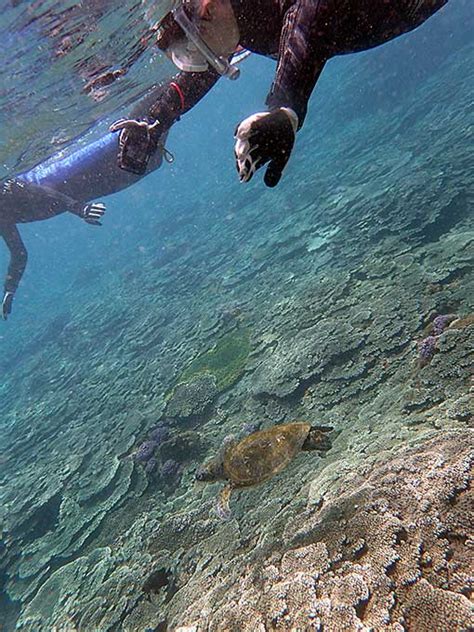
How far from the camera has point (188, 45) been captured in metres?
2.39

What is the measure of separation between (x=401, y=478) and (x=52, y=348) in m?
17.5

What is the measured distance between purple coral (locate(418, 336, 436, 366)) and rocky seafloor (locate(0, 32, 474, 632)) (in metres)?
0.04

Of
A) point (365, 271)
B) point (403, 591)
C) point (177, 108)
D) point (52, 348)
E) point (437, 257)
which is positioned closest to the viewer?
point (403, 591)

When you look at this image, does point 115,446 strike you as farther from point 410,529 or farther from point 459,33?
point 459,33

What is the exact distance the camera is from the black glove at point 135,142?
249 centimetres

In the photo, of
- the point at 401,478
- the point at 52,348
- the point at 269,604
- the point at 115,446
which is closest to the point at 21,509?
the point at 115,446

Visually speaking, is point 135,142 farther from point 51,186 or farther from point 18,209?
point 18,209

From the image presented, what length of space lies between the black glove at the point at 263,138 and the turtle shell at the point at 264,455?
10.0 feet

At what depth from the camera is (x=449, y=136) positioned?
1226cm

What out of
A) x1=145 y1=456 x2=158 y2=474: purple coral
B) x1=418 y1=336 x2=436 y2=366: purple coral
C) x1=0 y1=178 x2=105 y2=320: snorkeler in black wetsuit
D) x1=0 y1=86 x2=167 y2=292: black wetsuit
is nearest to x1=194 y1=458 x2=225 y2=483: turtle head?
x1=145 y1=456 x2=158 y2=474: purple coral

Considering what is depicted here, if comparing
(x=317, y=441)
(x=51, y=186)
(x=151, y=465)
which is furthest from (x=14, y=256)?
(x=317, y=441)

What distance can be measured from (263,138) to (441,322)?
4.80m

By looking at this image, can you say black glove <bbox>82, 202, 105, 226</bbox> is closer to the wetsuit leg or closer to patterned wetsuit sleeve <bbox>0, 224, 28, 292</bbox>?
patterned wetsuit sleeve <bbox>0, 224, 28, 292</bbox>

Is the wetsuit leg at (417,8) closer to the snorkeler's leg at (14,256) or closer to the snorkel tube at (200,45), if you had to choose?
the snorkel tube at (200,45)
